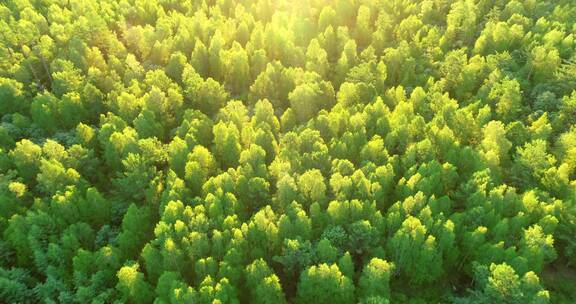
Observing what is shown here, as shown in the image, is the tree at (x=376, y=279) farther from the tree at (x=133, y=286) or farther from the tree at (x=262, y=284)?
the tree at (x=133, y=286)

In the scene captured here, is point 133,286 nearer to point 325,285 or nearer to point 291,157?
point 325,285

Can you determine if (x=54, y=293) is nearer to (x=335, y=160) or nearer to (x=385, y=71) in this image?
(x=335, y=160)

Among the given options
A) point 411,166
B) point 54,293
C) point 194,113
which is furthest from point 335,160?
point 54,293

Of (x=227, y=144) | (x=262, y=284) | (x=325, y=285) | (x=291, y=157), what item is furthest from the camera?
(x=227, y=144)

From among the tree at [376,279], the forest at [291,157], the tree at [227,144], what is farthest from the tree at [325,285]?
the tree at [227,144]

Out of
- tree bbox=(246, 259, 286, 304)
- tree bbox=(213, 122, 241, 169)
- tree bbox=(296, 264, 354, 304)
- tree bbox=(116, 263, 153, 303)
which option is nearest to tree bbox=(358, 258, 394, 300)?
tree bbox=(296, 264, 354, 304)

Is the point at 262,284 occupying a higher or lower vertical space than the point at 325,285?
lower

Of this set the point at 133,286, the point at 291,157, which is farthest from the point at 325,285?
the point at 291,157

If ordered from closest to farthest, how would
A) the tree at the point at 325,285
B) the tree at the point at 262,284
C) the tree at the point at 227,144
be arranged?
the tree at the point at 262,284 → the tree at the point at 325,285 → the tree at the point at 227,144
